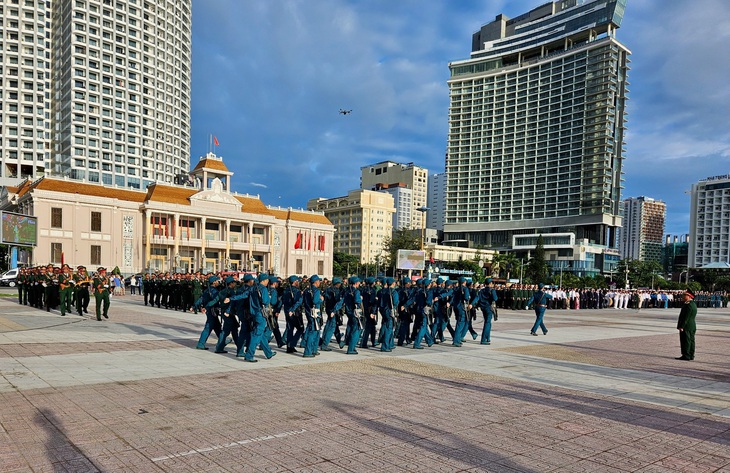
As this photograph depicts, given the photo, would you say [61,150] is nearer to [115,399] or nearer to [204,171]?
[204,171]

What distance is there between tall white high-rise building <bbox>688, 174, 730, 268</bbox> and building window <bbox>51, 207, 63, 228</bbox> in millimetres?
153964

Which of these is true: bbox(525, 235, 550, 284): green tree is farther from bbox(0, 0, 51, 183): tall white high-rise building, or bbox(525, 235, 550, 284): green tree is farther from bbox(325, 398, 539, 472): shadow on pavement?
bbox(325, 398, 539, 472): shadow on pavement

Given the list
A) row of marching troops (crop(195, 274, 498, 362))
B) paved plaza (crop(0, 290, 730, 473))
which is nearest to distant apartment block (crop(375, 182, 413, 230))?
row of marching troops (crop(195, 274, 498, 362))

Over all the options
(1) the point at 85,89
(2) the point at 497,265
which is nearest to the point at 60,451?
(1) the point at 85,89

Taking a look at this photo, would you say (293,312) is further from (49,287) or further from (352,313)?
(49,287)

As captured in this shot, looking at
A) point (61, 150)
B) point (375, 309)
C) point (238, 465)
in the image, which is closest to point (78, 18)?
point (61, 150)

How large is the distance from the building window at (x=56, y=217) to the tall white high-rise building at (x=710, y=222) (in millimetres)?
153964

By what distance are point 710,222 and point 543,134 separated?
6202 cm

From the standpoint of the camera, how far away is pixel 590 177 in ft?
382

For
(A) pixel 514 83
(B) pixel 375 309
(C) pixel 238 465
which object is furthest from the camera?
(A) pixel 514 83

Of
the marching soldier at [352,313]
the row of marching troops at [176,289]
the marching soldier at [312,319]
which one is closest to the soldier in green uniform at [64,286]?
the row of marching troops at [176,289]

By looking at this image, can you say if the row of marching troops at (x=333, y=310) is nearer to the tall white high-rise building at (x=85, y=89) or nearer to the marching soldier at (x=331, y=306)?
the marching soldier at (x=331, y=306)

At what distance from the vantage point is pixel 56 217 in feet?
177

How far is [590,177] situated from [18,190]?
109 m
